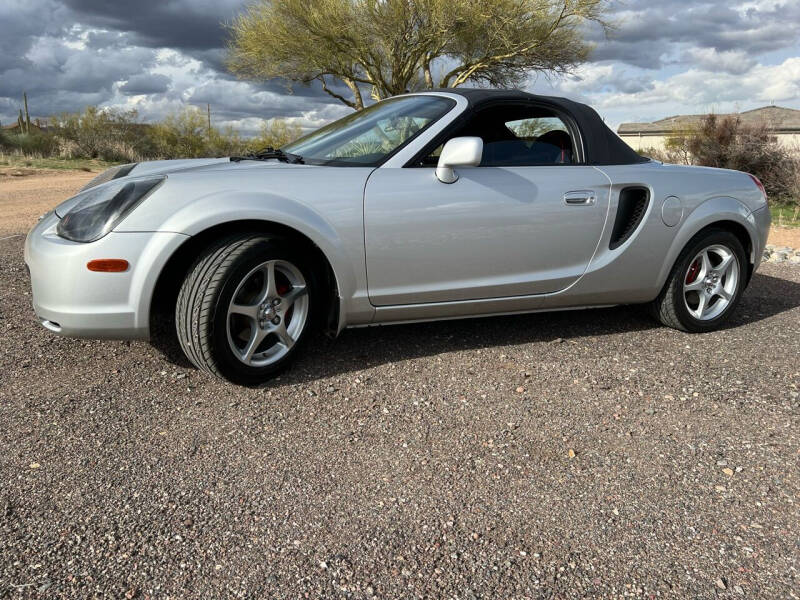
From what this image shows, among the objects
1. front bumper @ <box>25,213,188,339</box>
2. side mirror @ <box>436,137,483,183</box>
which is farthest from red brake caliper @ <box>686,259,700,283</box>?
front bumper @ <box>25,213,188,339</box>

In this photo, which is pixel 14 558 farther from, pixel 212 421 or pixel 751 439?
pixel 751 439

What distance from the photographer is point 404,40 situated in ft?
74.4

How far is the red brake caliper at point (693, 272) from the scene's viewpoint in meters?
4.54

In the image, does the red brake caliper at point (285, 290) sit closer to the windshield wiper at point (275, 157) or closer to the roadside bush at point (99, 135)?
the windshield wiper at point (275, 157)

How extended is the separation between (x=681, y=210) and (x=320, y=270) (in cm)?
243

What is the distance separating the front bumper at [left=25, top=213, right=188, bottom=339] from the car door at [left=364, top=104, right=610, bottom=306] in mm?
1064

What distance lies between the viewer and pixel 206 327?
316cm

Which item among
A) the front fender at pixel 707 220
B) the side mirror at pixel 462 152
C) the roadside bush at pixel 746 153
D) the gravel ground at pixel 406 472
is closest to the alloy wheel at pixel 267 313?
the gravel ground at pixel 406 472

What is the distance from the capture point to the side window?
3.85 m

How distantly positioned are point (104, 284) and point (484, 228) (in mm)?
1982

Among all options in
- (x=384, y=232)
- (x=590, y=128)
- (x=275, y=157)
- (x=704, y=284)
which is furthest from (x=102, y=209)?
(x=704, y=284)

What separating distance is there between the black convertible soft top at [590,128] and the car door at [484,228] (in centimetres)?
12

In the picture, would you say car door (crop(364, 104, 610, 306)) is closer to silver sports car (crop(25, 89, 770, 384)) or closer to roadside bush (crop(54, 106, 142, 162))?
silver sports car (crop(25, 89, 770, 384))

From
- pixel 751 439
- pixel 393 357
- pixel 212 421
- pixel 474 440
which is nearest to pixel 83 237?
pixel 212 421
